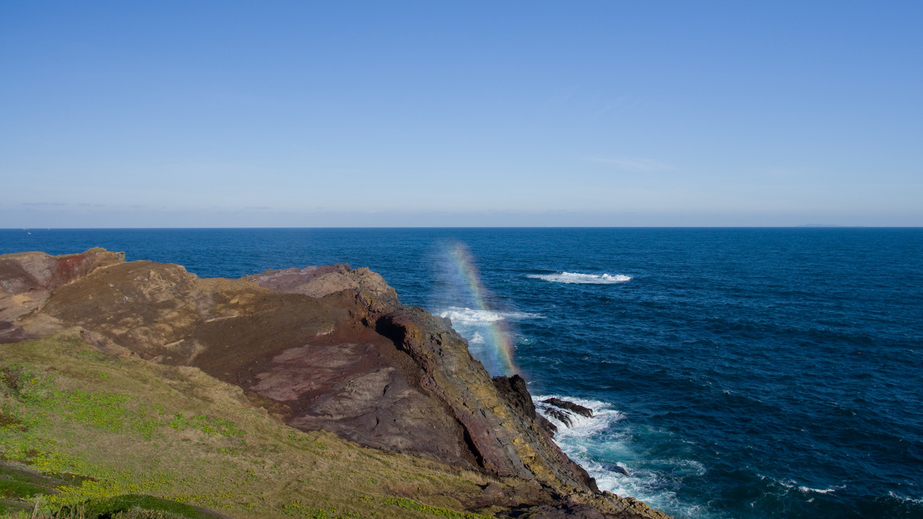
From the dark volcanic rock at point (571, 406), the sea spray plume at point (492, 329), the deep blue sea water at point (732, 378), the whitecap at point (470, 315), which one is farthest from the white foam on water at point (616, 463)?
the whitecap at point (470, 315)

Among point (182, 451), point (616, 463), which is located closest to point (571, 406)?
point (616, 463)

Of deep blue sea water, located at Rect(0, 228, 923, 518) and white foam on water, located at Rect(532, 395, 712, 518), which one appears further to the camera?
deep blue sea water, located at Rect(0, 228, 923, 518)

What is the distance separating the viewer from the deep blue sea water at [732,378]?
1297 inches

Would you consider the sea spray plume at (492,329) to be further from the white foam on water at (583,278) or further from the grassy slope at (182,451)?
the grassy slope at (182,451)

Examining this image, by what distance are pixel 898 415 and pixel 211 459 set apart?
4986cm

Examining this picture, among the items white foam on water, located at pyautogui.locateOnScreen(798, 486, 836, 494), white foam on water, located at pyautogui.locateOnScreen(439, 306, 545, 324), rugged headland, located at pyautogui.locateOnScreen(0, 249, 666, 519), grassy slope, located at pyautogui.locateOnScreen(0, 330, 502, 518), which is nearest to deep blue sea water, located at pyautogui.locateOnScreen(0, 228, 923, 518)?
white foam on water, located at pyautogui.locateOnScreen(798, 486, 836, 494)

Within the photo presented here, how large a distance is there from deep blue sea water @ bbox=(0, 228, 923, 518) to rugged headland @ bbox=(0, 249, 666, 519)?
8.56m

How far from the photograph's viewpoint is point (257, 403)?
28.8 meters

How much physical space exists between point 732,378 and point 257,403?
43278 mm

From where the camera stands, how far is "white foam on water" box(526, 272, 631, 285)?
104 meters

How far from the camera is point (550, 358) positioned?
56.9 meters

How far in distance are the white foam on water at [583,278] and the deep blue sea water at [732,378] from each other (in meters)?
1.45

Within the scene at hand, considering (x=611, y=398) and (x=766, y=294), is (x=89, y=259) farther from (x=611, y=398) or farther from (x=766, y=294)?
(x=766, y=294)

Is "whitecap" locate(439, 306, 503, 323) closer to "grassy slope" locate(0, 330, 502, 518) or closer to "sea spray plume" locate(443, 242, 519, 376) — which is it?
"sea spray plume" locate(443, 242, 519, 376)
